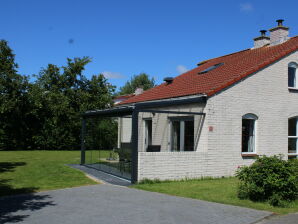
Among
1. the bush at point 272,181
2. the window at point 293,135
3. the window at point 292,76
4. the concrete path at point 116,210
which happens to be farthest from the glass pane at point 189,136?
the window at point 292,76

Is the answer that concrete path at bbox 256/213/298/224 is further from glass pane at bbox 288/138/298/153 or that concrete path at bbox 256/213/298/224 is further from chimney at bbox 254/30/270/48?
chimney at bbox 254/30/270/48

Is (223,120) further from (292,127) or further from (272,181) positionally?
(272,181)

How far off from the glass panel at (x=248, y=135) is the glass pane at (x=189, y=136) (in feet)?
6.75

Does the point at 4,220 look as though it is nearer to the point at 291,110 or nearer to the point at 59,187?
the point at 59,187

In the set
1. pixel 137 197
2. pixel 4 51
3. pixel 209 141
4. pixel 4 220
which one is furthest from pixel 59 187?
pixel 4 51

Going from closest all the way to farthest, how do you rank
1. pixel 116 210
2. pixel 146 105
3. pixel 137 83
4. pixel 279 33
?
pixel 116 210
pixel 146 105
pixel 279 33
pixel 137 83

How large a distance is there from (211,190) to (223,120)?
147 inches

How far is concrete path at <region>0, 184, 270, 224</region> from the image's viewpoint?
6.98m

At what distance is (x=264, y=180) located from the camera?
8.46 metres

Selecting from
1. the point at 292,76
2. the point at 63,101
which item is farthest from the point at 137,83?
the point at 292,76

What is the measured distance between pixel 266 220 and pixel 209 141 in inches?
231

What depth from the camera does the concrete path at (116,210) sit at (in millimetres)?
6980

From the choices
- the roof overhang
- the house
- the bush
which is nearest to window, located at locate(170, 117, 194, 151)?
the house

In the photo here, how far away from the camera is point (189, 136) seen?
1428cm
